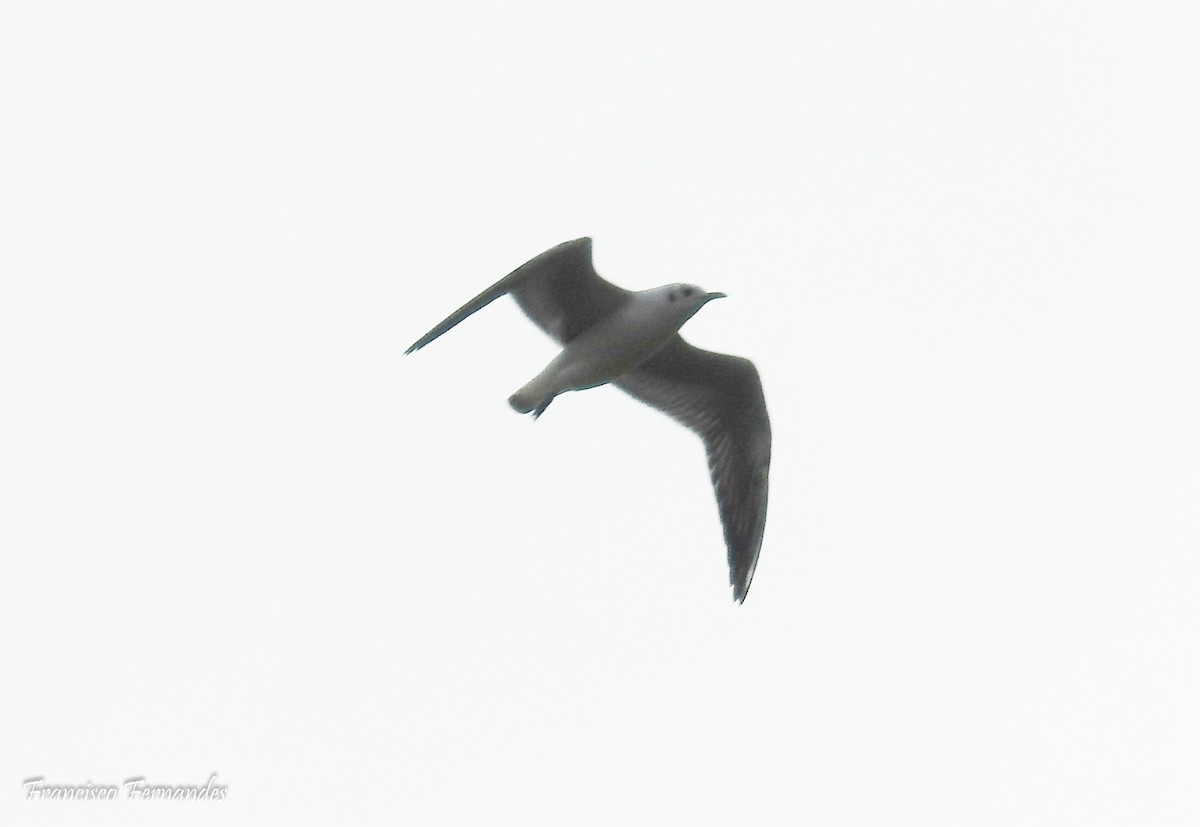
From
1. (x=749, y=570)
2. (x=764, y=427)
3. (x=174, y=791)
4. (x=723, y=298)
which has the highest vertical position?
(x=723, y=298)

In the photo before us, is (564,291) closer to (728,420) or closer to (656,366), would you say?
(656,366)

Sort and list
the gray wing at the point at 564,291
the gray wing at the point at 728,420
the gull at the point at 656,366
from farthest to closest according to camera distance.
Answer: the gray wing at the point at 728,420 → the gull at the point at 656,366 → the gray wing at the point at 564,291

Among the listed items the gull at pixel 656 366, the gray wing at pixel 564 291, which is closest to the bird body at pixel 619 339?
the gull at pixel 656 366

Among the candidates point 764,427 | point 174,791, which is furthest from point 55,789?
point 764,427

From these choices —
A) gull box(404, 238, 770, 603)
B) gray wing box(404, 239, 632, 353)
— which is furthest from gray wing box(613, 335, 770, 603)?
gray wing box(404, 239, 632, 353)

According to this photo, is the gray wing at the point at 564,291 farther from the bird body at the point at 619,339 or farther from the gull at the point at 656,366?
the bird body at the point at 619,339

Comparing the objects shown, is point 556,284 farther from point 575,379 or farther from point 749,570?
point 749,570

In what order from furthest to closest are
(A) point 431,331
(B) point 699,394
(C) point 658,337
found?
(B) point 699,394 < (C) point 658,337 < (A) point 431,331
